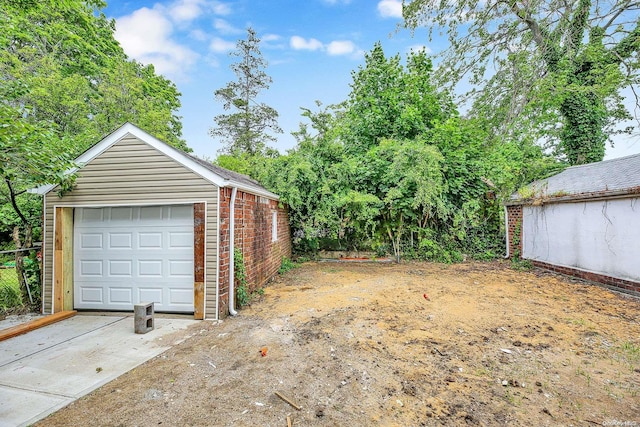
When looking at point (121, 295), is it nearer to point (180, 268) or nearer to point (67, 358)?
point (180, 268)

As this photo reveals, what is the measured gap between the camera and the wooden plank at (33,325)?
4.19 metres

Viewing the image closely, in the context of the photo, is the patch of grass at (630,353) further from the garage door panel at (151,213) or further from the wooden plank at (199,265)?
the garage door panel at (151,213)

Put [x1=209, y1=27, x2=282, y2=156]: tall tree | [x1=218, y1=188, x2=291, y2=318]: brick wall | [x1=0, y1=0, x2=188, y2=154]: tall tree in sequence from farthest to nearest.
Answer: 1. [x1=209, y1=27, x2=282, y2=156]: tall tree
2. [x1=0, y1=0, x2=188, y2=154]: tall tree
3. [x1=218, y1=188, x2=291, y2=318]: brick wall

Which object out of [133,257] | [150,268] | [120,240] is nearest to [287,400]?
[150,268]

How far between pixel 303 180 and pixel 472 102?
10158mm

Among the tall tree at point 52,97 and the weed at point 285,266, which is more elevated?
the tall tree at point 52,97

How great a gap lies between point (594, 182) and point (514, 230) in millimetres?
2651

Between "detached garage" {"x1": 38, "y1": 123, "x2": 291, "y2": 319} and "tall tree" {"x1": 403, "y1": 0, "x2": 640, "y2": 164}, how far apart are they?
11.5 metres

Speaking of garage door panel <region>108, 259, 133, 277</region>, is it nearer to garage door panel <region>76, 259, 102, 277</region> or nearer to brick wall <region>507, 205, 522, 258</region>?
garage door panel <region>76, 259, 102, 277</region>

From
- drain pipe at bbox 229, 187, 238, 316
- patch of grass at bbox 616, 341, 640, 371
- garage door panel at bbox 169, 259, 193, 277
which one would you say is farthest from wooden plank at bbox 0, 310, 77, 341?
patch of grass at bbox 616, 341, 640, 371

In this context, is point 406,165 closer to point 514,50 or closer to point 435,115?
point 435,115

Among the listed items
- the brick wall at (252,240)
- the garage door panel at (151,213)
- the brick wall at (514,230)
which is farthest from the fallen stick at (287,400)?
the brick wall at (514,230)

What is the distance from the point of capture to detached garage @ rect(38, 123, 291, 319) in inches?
192

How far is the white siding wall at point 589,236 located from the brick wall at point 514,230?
268 millimetres
